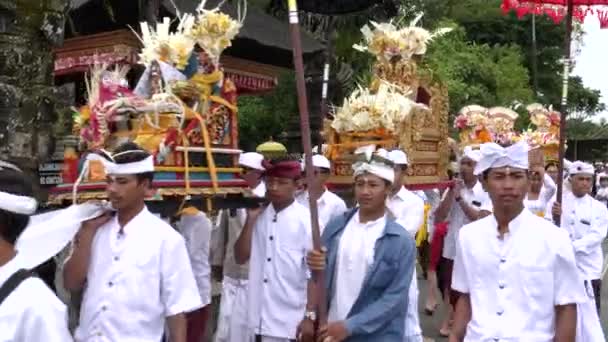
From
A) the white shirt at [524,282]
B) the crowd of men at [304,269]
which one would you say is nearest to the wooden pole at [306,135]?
the crowd of men at [304,269]

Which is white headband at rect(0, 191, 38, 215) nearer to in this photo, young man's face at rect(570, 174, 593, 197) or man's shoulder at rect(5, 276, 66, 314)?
man's shoulder at rect(5, 276, 66, 314)

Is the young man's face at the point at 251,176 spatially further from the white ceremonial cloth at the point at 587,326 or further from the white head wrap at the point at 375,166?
the white ceremonial cloth at the point at 587,326

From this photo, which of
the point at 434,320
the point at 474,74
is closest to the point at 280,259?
the point at 434,320

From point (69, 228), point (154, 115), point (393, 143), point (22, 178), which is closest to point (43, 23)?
point (154, 115)

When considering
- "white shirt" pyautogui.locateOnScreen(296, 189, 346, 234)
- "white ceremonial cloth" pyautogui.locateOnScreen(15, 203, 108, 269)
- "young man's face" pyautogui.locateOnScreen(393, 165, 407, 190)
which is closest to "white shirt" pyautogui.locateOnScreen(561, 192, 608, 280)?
"young man's face" pyautogui.locateOnScreen(393, 165, 407, 190)

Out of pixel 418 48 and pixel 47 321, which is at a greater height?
pixel 418 48

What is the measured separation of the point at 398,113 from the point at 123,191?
3.66m

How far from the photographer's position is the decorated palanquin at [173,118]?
4328mm

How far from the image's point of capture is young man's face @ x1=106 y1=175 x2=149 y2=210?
146 inches

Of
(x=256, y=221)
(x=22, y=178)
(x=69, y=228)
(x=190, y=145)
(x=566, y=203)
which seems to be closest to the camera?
(x=22, y=178)

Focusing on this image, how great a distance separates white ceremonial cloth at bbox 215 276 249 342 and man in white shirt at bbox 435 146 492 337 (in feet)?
7.35

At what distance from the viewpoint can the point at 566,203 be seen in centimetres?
769

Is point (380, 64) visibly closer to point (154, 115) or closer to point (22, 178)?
point (154, 115)

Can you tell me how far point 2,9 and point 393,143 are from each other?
3.60m
